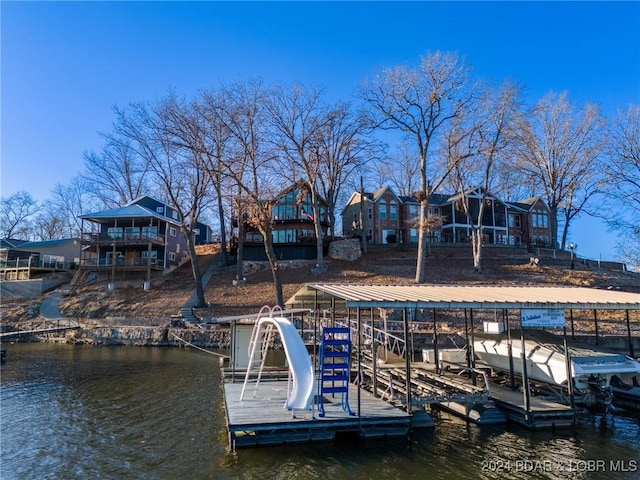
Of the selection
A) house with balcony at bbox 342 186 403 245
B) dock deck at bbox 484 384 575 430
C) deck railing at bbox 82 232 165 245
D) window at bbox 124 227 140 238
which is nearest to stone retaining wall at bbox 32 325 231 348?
deck railing at bbox 82 232 165 245

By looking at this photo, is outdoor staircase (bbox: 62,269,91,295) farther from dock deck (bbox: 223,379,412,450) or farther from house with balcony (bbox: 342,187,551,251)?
dock deck (bbox: 223,379,412,450)

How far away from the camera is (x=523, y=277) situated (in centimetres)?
3447

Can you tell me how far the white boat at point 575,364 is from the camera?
1165cm

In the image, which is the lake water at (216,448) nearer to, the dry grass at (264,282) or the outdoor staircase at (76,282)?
the dry grass at (264,282)

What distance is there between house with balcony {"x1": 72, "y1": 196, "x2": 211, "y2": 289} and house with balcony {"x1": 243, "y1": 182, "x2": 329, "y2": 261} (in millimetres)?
6703

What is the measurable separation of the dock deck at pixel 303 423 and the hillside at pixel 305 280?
66.6 ft

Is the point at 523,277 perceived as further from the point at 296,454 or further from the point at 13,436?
the point at 13,436

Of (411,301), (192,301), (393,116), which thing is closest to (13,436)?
(411,301)

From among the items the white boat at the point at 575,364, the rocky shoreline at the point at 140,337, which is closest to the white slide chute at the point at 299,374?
the white boat at the point at 575,364

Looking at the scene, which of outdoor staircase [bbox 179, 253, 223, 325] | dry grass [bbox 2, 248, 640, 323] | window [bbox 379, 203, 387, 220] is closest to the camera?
outdoor staircase [bbox 179, 253, 223, 325]

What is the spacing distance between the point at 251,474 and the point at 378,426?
3177 millimetres

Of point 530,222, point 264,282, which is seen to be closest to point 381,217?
point 264,282

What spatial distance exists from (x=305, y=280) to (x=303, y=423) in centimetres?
2654

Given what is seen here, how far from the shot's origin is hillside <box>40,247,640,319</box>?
31766 millimetres
